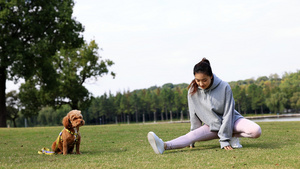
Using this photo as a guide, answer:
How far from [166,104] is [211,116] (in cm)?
12028

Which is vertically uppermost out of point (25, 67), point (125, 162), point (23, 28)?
point (23, 28)

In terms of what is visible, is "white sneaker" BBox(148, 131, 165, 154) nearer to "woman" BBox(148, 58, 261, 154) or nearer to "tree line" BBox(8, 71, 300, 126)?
"woman" BBox(148, 58, 261, 154)

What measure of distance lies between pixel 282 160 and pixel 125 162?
2430mm

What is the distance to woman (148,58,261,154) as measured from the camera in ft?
20.0

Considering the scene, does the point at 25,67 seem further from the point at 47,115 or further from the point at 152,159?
the point at 47,115

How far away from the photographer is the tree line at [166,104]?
116m

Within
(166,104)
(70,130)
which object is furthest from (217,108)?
(166,104)

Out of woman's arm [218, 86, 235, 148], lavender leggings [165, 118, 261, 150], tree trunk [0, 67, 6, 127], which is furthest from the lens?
tree trunk [0, 67, 6, 127]

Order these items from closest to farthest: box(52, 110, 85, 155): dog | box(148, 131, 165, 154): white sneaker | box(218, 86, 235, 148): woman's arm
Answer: box(148, 131, 165, 154): white sneaker
box(218, 86, 235, 148): woman's arm
box(52, 110, 85, 155): dog

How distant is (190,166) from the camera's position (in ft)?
14.6

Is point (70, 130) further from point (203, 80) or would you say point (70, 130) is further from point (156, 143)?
point (203, 80)

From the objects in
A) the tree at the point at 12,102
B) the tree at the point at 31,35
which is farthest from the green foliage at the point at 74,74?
the tree at the point at 12,102

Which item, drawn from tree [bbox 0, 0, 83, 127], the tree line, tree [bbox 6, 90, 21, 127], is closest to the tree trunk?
tree [bbox 0, 0, 83, 127]

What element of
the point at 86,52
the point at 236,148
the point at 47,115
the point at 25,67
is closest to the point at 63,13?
the point at 25,67
